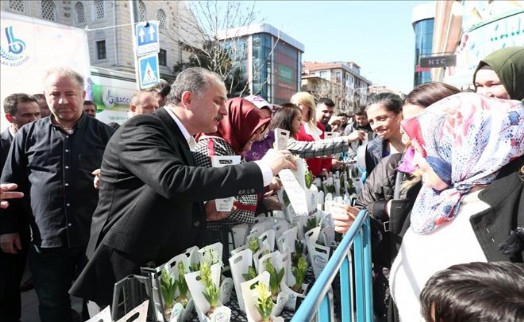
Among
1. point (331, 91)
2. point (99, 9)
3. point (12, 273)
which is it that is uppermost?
point (99, 9)

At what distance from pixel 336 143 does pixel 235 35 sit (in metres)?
8.95

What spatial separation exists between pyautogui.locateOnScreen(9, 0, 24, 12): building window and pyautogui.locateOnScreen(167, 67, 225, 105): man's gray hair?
32.6 m

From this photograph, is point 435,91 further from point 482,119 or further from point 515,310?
point 515,310

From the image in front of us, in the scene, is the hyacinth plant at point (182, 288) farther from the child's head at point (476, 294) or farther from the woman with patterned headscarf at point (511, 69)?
the woman with patterned headscarf at point (511, 69)

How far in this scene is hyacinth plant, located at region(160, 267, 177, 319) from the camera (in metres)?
1.36

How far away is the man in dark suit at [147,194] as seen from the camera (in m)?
1.46

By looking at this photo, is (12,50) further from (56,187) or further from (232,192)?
(232,192)

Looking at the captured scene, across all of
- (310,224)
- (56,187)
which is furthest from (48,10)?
(310,224)

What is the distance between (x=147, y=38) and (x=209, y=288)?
6.19 meters

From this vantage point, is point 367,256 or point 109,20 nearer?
point 367,256

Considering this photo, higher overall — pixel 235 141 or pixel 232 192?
pixel 235 141

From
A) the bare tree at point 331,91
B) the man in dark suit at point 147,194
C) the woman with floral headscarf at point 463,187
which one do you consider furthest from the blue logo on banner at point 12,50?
the bare tree at point 331,91

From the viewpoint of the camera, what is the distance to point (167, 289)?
1.36 m

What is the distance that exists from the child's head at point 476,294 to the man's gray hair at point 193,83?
1301 millimetres
